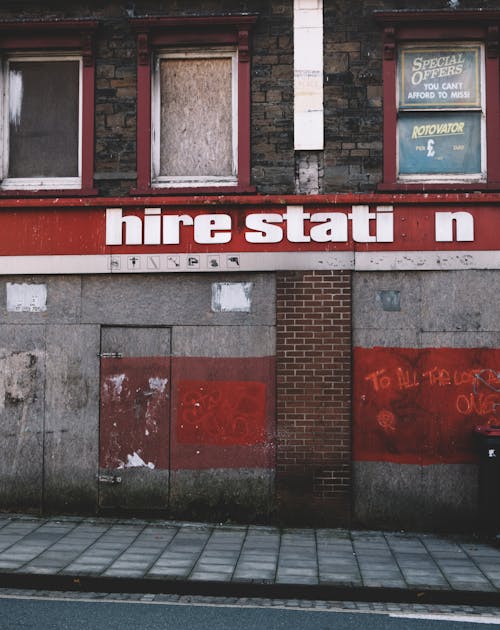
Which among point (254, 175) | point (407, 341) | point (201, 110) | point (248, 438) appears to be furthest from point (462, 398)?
point (201, 110)

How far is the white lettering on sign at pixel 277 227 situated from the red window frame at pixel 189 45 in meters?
0.39

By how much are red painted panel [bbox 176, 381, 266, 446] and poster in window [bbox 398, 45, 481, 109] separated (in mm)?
4290

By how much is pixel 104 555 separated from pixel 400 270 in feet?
16.0

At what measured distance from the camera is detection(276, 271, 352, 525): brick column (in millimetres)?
9188

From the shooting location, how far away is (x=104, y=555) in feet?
24.8

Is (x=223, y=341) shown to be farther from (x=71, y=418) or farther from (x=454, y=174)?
(x=454, y=174)

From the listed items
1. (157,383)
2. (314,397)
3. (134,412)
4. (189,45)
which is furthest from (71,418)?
(189,45)

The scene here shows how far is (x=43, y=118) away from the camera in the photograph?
33.1 feet

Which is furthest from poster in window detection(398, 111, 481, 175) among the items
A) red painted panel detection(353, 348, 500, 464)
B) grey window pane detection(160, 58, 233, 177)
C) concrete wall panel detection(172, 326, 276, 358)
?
concrete wall panel detection(172, 326, 276, 358)

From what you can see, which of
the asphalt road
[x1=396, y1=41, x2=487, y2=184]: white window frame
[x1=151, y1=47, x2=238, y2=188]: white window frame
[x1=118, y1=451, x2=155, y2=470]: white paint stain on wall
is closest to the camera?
the asphalt road

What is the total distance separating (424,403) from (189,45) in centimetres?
562

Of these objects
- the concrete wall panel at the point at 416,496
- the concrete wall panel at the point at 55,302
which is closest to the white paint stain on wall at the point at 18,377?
the concrete wall panel at the point at 55,302

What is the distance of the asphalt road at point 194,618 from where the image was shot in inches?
230

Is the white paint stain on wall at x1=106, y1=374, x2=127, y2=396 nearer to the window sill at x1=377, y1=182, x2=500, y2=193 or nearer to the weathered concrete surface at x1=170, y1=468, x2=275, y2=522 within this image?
the weathered concrete surface at x1=170, y1=468, x2=275, y2=522
